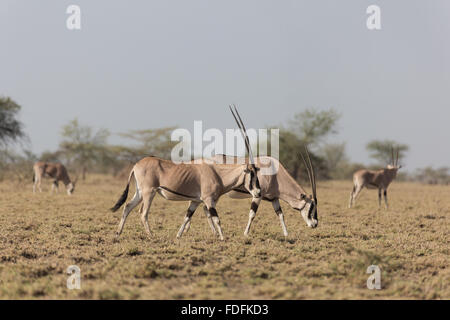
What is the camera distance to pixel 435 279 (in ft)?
20.7

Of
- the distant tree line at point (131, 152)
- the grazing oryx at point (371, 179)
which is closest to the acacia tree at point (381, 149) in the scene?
the distant tree line at point (131, 152)

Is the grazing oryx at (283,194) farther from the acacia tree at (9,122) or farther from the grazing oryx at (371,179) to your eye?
the acacia tree at (9,122)

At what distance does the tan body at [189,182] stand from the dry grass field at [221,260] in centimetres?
85

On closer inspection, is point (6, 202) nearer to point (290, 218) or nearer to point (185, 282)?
point (290, 218)

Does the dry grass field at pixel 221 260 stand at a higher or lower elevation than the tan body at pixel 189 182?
lower

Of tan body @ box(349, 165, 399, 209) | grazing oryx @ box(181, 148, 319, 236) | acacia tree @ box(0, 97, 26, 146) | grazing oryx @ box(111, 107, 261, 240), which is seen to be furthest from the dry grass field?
acacia tree @ box(0, 97, 26, 146)

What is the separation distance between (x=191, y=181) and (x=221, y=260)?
219cm

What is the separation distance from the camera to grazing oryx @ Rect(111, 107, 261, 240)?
8648mm

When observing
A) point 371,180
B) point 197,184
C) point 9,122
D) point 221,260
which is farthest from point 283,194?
point 9,122

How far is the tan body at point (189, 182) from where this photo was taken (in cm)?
865

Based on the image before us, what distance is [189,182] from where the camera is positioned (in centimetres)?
870
